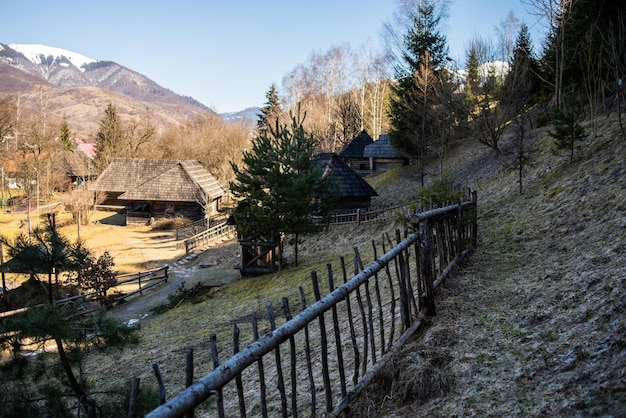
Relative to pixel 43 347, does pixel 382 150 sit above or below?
above

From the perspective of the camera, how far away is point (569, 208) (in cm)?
1025

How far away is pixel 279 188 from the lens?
634 inches

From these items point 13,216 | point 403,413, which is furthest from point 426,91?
point 13,216

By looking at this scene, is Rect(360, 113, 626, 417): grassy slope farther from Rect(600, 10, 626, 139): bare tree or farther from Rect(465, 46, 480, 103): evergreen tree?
Rect(465, 46, 480, 103): evergreen tree

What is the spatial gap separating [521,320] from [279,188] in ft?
38.0

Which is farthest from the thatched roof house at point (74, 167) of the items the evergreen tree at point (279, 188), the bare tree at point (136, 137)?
the evergreen tree at point (279, 188)

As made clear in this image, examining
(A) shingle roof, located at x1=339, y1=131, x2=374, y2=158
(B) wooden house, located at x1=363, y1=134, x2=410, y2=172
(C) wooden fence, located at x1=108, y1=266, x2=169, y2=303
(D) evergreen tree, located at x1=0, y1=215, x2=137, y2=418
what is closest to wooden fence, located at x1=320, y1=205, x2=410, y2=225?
(C) wooden fence, located at x1=108, y1=266, x2=169, y2=303

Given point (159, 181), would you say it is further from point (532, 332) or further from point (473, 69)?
point (532, 332)

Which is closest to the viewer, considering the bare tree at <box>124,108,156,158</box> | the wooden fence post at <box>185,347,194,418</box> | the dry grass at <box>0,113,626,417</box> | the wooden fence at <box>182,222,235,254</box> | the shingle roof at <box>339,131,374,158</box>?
the wooden fence post at <box>185,347,194,418</box>

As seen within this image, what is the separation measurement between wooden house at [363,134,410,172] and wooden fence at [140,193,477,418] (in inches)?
954

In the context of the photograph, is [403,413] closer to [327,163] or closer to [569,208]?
[569,208]

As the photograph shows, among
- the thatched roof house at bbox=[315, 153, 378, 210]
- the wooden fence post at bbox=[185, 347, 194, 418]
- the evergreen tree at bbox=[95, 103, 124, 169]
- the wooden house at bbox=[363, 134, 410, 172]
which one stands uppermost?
the evergreen tree at bbox=[95, 103, 124, 169]

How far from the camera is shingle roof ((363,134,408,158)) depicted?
33.3 metres

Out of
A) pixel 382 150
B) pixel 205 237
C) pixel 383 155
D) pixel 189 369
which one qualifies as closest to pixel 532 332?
pixel 189 369
